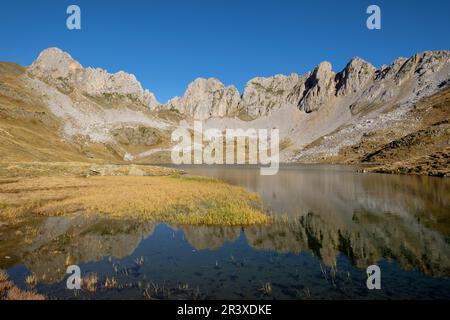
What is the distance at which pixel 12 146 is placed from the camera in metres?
130

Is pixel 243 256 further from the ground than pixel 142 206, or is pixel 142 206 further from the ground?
pixel 142 206

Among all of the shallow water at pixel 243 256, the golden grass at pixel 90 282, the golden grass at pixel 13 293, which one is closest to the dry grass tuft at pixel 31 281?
the shallow water at pixel 243 256

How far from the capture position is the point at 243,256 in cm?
2302

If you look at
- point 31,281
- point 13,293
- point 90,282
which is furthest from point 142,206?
point 13,293

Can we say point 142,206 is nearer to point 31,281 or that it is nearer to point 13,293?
point 31,281

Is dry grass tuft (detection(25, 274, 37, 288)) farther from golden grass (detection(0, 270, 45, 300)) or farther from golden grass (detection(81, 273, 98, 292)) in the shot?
golden grass (detection(81, 273, 98, 292))

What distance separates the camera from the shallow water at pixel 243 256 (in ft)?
54.7

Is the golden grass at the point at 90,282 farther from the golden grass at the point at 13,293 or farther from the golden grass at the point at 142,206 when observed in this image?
the golden grass at the point at 142,206

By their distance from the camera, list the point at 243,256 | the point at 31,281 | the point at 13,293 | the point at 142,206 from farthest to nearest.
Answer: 1. the point at 142,206
2. the point at 243,256
3. the point at 31,281
4. the point at 13,293

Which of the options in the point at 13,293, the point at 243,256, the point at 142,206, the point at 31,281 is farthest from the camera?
the point at 142,206

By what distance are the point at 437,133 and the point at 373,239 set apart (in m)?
180

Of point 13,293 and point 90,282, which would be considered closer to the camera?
point 13,293
